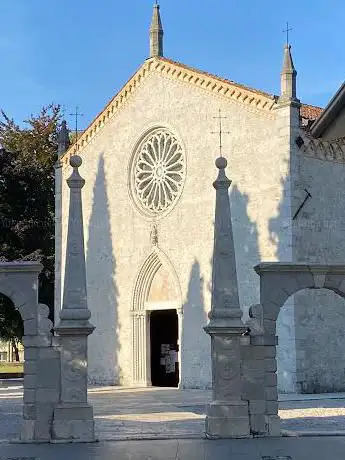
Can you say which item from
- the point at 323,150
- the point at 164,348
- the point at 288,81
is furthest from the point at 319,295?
the point at 164,348

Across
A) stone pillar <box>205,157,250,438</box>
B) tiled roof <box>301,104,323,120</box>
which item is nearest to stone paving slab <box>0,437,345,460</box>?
stone pillar <box>205,157,250,438</box>

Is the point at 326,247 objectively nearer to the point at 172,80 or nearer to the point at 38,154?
the point at 172,80

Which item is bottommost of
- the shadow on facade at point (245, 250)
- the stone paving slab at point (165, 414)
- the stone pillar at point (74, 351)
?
the stone paving slab at point (165, 414)

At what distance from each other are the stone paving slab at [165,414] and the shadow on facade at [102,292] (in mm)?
3084

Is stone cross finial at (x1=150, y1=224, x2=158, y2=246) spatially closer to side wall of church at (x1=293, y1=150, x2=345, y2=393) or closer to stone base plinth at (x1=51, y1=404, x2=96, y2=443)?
side wall of church at (x1=293, y1=150, x2=345, y2=393)

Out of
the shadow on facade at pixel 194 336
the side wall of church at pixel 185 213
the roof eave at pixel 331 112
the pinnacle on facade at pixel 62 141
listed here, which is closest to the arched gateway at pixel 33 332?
the roof eave at pixel 331 112

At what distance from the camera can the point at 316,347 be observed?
20.8 metres

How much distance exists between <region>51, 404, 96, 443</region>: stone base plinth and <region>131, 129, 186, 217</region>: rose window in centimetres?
1285

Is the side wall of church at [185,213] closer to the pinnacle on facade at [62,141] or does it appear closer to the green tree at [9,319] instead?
the pinnacle on facade at [62,141]

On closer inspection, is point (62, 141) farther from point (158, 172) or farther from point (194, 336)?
point (194, 336)

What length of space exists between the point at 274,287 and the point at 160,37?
620 inches

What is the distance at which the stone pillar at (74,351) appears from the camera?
12.2 metres

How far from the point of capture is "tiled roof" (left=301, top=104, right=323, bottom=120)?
2445 cm

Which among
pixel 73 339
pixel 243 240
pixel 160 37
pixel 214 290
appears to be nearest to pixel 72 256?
pixel 73 339
